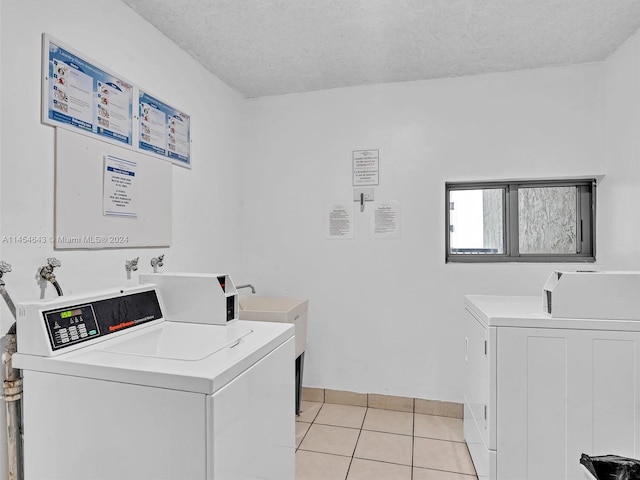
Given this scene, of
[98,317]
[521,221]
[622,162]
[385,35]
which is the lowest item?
[98,317]

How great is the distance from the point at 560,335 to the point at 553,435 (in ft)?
1.51

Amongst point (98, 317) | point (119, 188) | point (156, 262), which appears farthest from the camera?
point (156, 262)

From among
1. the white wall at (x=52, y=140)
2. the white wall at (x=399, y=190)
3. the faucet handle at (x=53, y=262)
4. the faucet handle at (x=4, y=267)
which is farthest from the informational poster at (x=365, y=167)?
the faucet handle at (x=4, y=267)

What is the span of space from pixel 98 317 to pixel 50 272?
0.90 ft

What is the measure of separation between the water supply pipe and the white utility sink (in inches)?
47.3

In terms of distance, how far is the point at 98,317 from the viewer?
1400 millimetres

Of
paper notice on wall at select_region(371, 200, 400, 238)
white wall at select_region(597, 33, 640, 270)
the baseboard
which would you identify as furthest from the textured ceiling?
the baseboard

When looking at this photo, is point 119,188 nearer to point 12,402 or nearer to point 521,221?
point 12,402

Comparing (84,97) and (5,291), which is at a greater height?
(84,97)

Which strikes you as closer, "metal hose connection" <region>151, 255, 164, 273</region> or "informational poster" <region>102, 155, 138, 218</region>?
"informational poster" <region>102, 155, 138, 218</region>

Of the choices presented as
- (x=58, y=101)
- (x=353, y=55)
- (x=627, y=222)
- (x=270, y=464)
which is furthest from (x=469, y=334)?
(x=58, y=101)

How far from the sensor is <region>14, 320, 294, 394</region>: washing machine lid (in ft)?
3.50

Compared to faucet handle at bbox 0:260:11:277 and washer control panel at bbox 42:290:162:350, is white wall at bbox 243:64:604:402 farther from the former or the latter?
faucet handle at bbox 0:260:11:277

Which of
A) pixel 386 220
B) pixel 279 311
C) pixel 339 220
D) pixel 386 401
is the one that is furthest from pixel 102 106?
pixel 386 401
